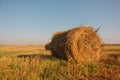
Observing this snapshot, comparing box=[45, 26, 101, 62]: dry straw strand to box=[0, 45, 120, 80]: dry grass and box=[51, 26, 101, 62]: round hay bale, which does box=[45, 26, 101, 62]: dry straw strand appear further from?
box=[0, 45, 120, 80]: dry grass

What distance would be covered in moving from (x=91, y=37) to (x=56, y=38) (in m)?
1.62

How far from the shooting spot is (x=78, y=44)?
10.5 m

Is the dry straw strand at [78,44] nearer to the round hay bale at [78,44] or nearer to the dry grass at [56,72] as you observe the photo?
the round hay bale at [78,44]

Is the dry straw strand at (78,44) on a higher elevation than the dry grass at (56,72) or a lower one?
higher

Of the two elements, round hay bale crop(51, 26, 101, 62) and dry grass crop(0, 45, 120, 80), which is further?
round hay bale crop(51, 26, 101, 62)

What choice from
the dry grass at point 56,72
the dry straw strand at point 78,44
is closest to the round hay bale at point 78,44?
the dry straw strand at point 78,44

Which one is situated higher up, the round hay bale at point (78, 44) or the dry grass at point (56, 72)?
the round hay bale at point (78, 44)

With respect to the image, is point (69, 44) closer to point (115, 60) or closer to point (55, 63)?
point (55, 63)

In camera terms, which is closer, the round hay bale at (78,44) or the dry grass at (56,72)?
the dry grass at (56,72)

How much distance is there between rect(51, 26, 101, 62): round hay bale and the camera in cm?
1015

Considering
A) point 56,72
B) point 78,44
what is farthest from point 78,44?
point 56,72

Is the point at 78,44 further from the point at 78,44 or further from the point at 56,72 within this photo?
the point at 56,72

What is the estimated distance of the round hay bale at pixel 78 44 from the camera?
1015cm

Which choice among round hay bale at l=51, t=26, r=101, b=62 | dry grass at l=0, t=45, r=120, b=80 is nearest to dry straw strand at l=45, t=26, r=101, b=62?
round hay bale at l=51, t=26, r=101, b=62
